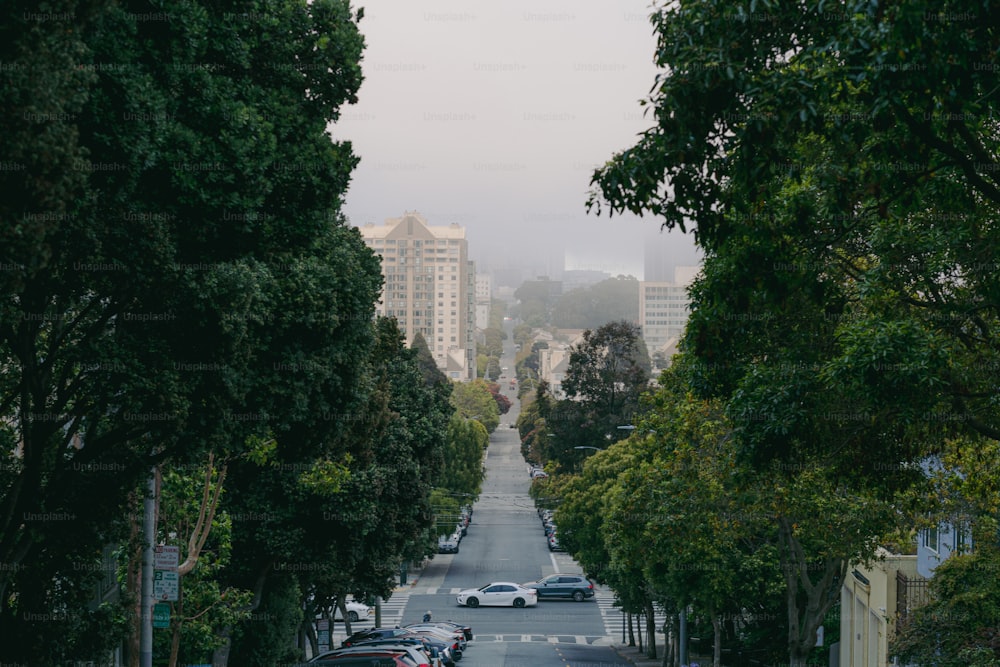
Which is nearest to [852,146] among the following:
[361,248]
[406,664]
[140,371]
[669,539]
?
[140,371]

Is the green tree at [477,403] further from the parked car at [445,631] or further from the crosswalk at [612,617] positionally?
the parked car at [445,631]

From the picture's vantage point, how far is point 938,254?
533 inches

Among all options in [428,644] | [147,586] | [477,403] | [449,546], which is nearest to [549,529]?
[449,546]

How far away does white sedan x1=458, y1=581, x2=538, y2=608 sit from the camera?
195 ft

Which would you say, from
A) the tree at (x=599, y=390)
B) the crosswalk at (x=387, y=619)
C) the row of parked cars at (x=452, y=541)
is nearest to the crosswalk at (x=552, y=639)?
the crosswalk at (x=387, y=619)

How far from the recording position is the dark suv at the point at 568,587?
63188 millimetres

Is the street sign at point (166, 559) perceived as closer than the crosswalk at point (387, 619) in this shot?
Yes

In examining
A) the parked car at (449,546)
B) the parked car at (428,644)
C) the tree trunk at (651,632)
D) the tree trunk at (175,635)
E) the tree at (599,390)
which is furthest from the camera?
the parked car at (449,546)

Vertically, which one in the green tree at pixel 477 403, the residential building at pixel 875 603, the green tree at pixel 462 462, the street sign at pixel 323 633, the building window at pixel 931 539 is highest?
the green tree at pixel 477 403

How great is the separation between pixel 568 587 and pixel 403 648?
34.0 metres

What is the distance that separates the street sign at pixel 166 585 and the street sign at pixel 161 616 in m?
0.19

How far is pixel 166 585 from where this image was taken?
19.7 meters

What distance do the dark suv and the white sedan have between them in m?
2.73

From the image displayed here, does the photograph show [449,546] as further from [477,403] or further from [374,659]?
[477,403]
